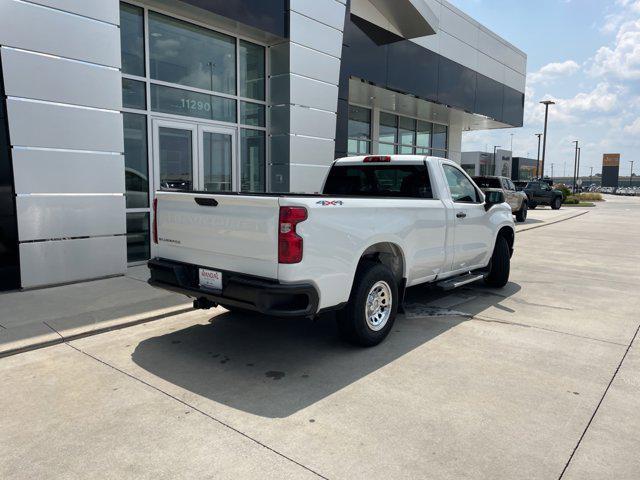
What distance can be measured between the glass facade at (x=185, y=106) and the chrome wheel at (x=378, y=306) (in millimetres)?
5447

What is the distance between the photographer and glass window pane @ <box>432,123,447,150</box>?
2203cm

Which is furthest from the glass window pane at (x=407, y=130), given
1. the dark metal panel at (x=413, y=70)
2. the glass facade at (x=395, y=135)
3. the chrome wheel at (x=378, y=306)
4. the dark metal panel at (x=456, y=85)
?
the chrome wheel at (x=378, y=306)

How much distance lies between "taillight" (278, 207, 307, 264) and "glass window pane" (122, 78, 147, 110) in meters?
5.93

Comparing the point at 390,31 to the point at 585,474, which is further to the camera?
the point at 390,31

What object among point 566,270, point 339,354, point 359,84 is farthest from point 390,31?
point 339,354

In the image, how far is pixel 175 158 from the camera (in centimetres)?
932

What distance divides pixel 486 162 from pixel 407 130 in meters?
33.2

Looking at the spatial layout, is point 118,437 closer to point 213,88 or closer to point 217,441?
point 217,441

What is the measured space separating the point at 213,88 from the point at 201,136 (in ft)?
3.53

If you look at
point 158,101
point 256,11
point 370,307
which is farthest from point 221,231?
point 256,11

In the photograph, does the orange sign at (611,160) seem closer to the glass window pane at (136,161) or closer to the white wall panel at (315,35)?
the white wall panel at (315,35)

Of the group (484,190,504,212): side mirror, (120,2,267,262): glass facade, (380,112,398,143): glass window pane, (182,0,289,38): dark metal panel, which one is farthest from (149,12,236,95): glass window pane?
(380,112,398,143): glass window pane

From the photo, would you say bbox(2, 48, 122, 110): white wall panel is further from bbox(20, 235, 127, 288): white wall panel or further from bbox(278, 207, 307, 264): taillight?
bbox(278, 207, 307, 264): taillight

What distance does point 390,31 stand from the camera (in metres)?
14.1
